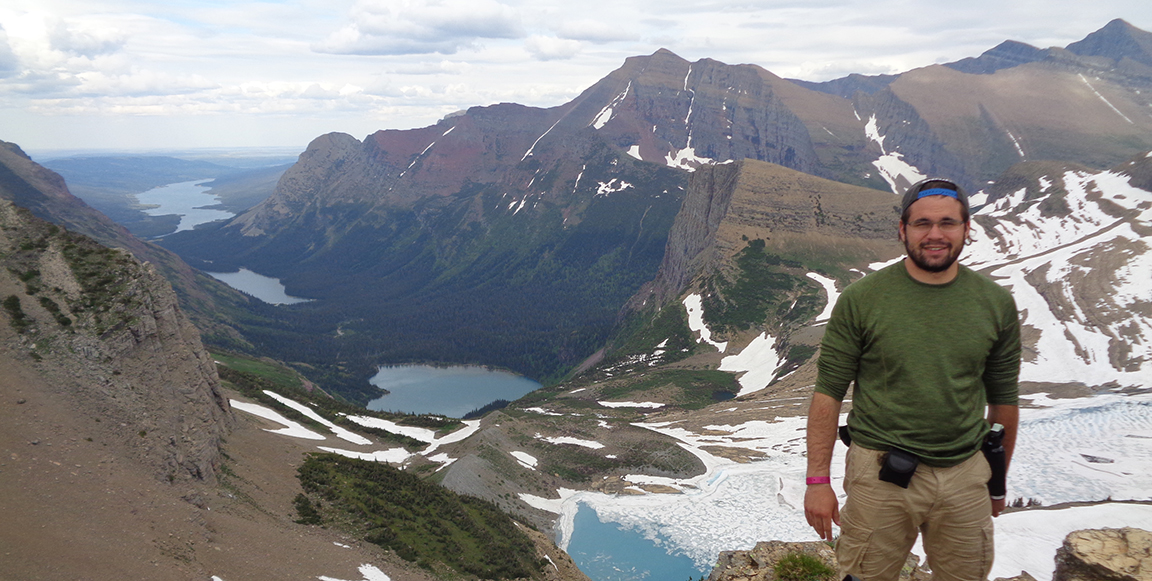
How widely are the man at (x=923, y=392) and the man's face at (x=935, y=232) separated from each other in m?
0.01

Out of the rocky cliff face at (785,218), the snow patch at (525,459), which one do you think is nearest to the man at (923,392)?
the snow patch at (525,459)

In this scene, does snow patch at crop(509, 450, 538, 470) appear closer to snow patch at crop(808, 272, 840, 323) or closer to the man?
the man

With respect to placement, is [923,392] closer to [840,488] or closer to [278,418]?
[840,488]

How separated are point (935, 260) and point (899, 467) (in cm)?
220

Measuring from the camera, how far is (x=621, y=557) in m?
42.7

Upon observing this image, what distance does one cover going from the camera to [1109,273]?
8219 cm

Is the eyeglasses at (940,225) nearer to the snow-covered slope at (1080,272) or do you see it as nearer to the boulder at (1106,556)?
the boulder at (1106,556)

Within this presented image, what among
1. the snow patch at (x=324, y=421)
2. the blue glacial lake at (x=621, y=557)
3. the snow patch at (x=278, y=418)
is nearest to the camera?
the blue glacial lake at (x=621, y=557)

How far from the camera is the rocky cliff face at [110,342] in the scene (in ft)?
88.5

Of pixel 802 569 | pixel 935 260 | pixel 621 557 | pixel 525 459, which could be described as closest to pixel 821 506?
pixel 935 260

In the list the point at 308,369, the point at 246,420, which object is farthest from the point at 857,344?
the point at 308,369

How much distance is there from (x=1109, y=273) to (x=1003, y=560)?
8374cm

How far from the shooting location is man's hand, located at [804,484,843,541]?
6934 mm

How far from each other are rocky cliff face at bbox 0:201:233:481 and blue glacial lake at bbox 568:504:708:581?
2518cm
